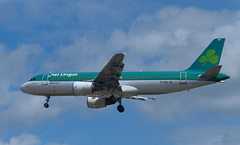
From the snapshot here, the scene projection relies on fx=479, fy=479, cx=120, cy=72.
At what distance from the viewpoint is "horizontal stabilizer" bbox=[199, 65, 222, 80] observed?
1832 inches

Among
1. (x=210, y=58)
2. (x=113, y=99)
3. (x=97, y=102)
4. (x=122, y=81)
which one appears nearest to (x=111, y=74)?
(x=122, y=81)

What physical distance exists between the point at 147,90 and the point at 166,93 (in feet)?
6.82

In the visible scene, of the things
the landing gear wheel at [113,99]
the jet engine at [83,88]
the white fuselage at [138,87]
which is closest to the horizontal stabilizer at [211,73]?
the white fuselage at [138,87]

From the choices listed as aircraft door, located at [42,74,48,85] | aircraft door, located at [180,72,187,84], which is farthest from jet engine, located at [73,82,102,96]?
aircraft door, located at [180,72,187,84]

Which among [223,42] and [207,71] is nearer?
[207,71]

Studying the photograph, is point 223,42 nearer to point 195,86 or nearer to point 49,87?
point 195,86

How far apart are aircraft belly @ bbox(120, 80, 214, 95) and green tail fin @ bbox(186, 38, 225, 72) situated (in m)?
2.25

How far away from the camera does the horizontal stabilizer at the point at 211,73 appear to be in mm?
46531

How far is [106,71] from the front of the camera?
47.3 meters

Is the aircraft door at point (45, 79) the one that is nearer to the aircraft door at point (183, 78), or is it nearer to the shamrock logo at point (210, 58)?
the aircraft door at point (183, 78)

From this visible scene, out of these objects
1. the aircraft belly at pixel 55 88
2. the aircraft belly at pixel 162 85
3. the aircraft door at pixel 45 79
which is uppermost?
the aircraft door at pixel 45 79

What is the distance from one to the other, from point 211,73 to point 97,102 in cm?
1333

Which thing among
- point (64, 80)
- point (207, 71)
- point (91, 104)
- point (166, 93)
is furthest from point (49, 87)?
point (207, 71)

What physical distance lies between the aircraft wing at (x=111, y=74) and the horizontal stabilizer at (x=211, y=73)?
27.5ft
